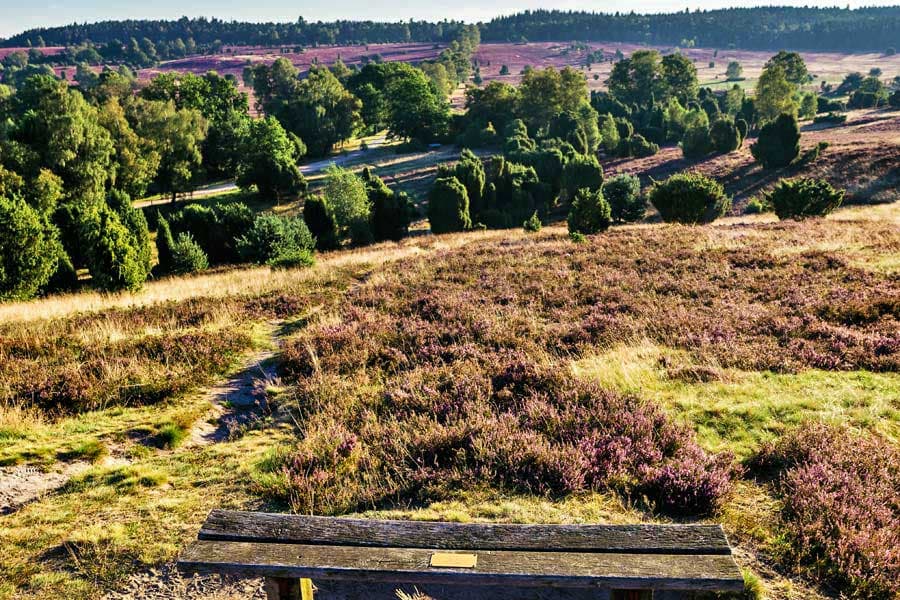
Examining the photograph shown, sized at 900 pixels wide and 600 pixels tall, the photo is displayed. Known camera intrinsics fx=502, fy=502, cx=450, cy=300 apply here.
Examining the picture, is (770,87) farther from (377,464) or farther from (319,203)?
(377,464)

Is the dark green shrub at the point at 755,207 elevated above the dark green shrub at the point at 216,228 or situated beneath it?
situated beneath

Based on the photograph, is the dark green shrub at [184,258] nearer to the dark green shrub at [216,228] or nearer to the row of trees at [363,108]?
the dark green shrub at [216,228]

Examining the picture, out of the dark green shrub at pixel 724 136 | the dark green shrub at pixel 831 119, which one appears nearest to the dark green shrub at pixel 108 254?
the dark green shrub at pixel 724 136

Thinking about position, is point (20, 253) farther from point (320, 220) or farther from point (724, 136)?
point (724, 136)

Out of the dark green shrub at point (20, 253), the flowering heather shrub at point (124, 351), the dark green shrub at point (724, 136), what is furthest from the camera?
the dark green shrub at point (724, 136)

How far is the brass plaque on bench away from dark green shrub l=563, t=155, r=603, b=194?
53.4 m

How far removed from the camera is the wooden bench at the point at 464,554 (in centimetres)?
348

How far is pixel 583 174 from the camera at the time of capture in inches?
2108

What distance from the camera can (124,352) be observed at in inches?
463

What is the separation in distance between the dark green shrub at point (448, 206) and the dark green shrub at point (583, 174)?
15.6 meters

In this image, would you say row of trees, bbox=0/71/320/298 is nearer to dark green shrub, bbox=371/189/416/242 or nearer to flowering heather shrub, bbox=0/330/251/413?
flowering heather shrub, bbox=0/330/251/413

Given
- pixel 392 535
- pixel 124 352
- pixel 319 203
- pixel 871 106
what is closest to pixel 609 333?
pixel 392 535

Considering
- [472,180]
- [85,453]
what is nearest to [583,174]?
[472,180]

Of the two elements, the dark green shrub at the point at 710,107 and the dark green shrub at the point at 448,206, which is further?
the dark green shrub at the point at 710,107
